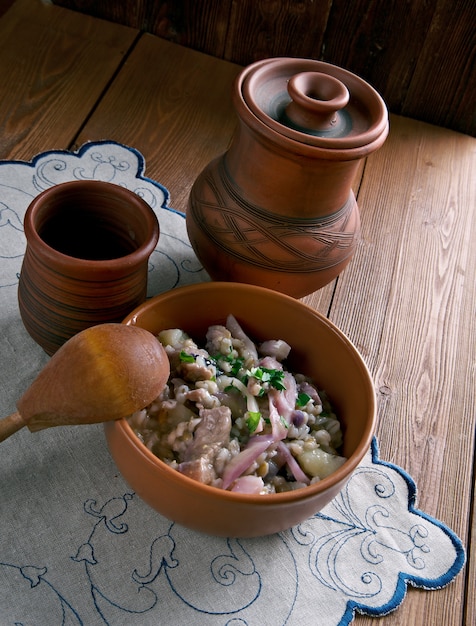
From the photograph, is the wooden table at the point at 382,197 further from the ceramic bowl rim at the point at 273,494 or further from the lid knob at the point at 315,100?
the lid knob at the point at 315,100

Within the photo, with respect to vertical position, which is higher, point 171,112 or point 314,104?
point 314,104

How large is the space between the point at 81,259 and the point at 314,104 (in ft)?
1.13

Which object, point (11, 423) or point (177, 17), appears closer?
point (11, 423)

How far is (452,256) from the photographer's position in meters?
1.32

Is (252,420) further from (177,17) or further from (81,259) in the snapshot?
(177,17)

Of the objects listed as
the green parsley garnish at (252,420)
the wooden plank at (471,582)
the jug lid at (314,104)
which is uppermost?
the jug lid at (314,104)

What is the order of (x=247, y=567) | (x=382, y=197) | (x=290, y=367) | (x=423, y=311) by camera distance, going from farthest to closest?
(x=382, y=197)
(x=423, y=311)
(x=290, y=367)
(x=247, y=567)

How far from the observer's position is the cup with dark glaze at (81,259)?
0.84m

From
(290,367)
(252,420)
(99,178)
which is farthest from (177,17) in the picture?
(252,420)

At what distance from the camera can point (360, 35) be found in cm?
150

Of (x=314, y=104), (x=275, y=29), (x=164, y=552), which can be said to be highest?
(x=314, y=104)

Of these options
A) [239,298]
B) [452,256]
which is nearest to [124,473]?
[239,298]

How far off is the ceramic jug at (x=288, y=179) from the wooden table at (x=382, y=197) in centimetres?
21

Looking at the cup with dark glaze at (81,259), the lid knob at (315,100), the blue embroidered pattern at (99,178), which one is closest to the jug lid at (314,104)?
the lid knob at (315,100)
